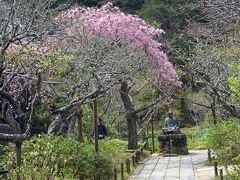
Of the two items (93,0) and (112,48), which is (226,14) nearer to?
(112,48)

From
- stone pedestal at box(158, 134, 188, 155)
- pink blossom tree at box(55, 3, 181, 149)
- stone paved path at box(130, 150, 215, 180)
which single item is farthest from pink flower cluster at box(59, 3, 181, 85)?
stone paved path at box(130, 150, 215, 180)

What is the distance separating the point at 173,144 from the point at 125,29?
24.7ft

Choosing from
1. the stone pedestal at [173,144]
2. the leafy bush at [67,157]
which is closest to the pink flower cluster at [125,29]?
the stone pedestal at [173,144]

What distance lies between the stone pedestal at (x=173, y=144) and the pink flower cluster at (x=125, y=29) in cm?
328

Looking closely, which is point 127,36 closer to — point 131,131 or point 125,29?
point 125,29

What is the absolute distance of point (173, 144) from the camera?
1005 inches

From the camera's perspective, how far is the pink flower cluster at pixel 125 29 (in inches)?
803

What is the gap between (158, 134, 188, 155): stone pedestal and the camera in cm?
2538

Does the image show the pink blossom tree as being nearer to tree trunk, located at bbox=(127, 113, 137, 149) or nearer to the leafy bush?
tree trunk, located at bbox=(127, 113, 137, 149)

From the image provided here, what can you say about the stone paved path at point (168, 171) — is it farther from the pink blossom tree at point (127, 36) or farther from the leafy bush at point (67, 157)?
the pink blossom tree at point (127, 36)

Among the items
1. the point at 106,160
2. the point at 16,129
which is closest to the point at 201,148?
the point at 106,160

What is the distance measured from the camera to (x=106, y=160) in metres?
13.6

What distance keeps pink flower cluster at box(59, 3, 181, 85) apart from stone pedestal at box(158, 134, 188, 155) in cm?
328

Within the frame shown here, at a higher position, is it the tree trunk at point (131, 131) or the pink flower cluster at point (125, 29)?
the pink flower cluster at point (125, 29)
